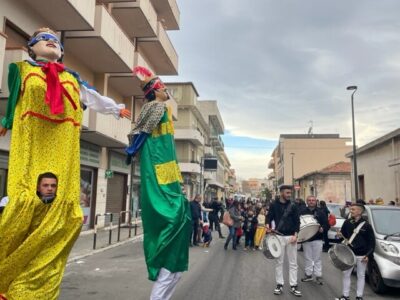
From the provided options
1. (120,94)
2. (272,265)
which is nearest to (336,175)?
(120,94)

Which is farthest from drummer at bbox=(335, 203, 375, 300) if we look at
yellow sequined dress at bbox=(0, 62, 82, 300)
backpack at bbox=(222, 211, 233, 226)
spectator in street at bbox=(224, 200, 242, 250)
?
spectator in street at bbox=(224, 200, 242, 250)

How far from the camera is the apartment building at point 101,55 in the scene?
12.1 metres

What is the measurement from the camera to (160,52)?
83.5ft

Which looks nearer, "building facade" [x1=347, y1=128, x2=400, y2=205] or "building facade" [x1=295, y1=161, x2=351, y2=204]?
"building facade" [x1=347, y1=128, x2=400, y2=205]

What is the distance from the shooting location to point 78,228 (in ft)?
11.5

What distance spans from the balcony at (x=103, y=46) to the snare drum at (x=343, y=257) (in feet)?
38.8

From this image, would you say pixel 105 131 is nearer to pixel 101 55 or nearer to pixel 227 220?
pixel 101 55

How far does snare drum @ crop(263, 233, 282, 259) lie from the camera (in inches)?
285

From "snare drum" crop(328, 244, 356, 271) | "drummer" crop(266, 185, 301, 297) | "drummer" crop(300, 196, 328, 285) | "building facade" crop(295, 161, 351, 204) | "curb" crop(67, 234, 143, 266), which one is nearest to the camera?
"snare drum" crop(328, 244, 356, 271)

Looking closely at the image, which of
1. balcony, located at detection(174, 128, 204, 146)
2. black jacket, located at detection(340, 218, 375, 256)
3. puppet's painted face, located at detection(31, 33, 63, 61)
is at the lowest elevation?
black jacket, located at detection(340, 218, 375, 256)

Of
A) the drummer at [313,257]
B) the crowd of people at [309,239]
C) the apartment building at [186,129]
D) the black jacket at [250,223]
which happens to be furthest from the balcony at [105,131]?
the apartment building at [186,129]

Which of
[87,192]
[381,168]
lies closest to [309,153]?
[381,168]

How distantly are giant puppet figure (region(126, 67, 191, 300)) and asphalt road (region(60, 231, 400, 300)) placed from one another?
10.5ft

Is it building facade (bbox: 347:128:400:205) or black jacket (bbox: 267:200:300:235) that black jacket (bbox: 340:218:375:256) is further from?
building facade (bbox: 347:128:400:205)
